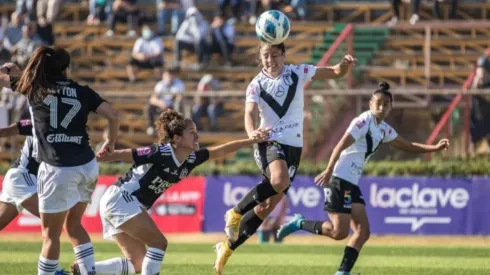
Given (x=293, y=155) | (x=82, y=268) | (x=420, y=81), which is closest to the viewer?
(x=82, y=268)

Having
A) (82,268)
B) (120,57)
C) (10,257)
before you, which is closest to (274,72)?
(82,268)

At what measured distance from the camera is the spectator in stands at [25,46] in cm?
2714

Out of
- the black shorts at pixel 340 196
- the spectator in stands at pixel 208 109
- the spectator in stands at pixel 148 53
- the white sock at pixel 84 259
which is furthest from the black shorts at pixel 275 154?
the spectator in stands at pixel 148 53

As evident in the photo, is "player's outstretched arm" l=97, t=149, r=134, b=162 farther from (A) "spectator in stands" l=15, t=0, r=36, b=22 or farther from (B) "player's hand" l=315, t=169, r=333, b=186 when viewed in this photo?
(A) "spectator in stands" l=15, t=0, r=36, b=22

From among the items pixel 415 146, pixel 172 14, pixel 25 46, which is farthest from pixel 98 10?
pixel 415 146

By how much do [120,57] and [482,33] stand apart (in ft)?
29.6

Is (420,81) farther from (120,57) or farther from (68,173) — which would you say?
(68,173)

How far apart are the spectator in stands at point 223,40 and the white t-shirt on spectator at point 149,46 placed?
50.0 inches

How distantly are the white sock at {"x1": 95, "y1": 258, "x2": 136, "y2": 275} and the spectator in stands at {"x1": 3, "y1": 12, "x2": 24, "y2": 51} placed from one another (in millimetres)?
18278

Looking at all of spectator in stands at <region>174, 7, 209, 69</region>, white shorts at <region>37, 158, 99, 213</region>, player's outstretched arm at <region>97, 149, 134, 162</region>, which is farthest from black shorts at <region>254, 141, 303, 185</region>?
spectator in stands at <region>174, 7, 209, 69</region>

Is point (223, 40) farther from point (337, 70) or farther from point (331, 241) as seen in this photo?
point (337, 70)

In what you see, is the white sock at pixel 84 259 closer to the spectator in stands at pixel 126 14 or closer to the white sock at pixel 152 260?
the white sock at pixel 152 260

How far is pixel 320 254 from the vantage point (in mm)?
17734

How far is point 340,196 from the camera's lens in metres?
12.9
